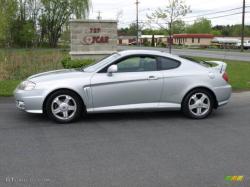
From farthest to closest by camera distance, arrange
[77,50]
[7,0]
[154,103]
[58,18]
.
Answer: [58,18], [7,0], [77,50], [154,103]

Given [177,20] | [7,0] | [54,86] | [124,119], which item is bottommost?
[124,119]

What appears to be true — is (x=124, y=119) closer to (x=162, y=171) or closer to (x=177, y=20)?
(x=162, y=171)

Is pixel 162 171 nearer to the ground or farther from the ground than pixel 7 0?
nearer to the ground

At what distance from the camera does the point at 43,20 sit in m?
61.4

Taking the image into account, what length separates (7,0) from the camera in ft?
117

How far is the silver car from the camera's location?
6.96 metres

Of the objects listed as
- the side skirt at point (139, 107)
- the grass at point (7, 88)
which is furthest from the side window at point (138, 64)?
the grass at point (7, 88)

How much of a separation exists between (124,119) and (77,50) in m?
10.7

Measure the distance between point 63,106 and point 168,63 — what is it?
2.24 meters

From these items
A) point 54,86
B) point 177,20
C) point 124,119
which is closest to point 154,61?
point 124,119

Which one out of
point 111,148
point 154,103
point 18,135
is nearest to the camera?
point 111,148

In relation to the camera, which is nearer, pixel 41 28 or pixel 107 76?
pixel 107 76

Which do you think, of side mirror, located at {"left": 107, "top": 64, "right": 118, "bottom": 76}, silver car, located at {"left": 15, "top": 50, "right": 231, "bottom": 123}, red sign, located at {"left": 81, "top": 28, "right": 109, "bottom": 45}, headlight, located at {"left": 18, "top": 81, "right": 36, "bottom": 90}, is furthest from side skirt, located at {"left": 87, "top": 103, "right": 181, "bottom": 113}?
red sign, located at {"left": 81, "top": 28, "right": 109, "bottom": 45}

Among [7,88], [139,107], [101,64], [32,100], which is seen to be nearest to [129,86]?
[139,107]
